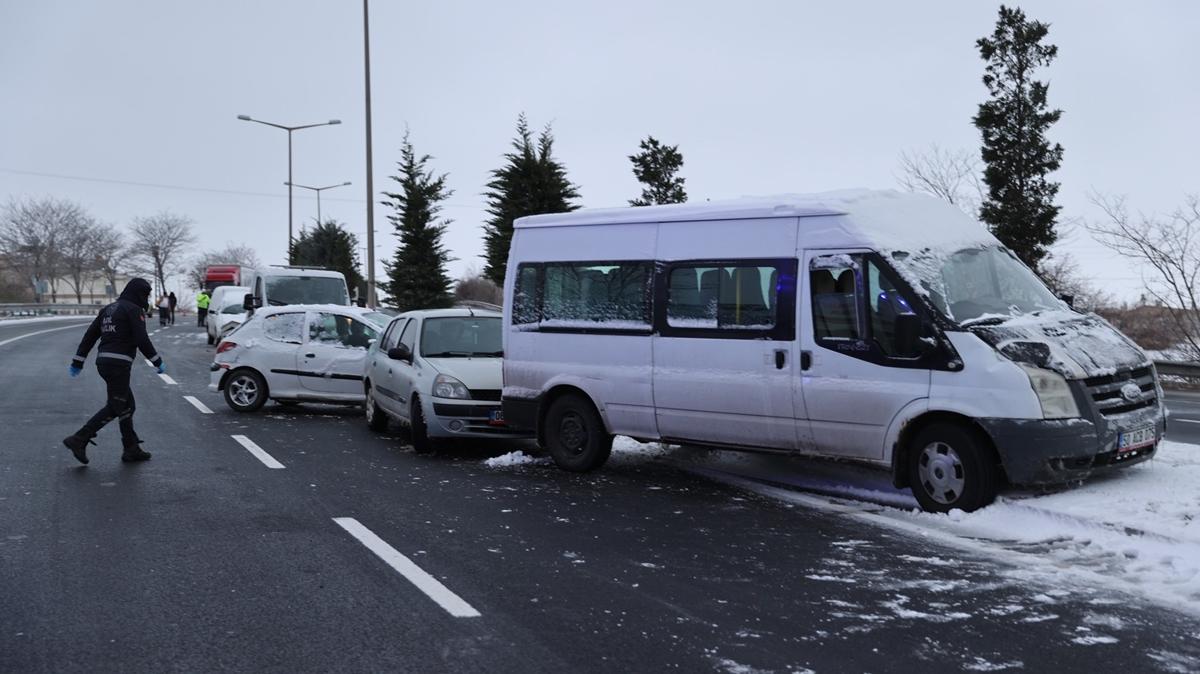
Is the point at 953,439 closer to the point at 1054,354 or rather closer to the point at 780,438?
the point at 1054,354

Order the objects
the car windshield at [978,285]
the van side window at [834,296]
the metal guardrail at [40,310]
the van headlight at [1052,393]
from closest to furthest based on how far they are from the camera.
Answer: the van headlight at [1052,393], the car windshield at [978,285], the van side window at [834,296], the metal guardrail at [40,310]

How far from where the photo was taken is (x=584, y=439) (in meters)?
9.75

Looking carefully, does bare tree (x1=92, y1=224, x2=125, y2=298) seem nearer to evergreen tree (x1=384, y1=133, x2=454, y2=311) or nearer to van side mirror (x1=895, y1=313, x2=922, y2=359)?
evergreen tree (x1=384, y1=133, x2=454, y2=311)

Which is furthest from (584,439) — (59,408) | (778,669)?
(59,408)

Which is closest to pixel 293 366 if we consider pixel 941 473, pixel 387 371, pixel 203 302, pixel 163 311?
pixel 387 371

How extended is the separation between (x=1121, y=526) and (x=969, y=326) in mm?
1628

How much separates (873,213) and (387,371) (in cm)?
653

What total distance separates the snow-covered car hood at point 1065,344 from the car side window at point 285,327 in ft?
34.3

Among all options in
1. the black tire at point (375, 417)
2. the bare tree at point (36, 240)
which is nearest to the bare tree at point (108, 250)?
the bare tree at point (36, 240)

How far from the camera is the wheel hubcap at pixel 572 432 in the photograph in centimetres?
978

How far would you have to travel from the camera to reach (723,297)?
866 centimetres

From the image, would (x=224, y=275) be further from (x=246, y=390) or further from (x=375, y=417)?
(x=375, y=417)

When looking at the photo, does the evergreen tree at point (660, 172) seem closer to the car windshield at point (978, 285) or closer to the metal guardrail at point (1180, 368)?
the metal guardrail at point (1180, 368)

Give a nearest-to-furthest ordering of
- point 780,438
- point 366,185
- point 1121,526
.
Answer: point 1121,526 < point 780,438 < point 366,185
